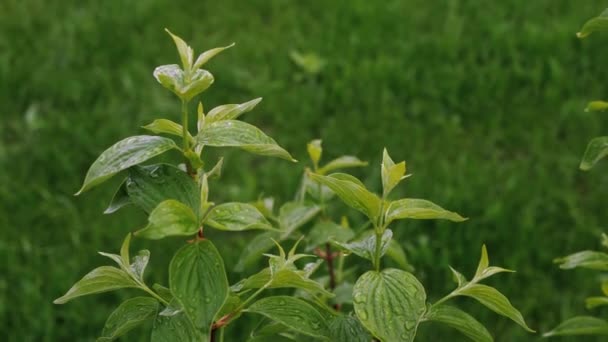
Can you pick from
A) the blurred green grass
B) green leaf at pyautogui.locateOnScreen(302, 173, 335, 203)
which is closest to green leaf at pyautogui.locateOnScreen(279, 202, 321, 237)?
green leaf at pyautogui.locateOnScreen(302, 173, 335, 203)

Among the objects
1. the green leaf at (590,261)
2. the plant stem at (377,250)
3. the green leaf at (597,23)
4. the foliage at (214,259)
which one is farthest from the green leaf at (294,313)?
the green leaf at (597,23)

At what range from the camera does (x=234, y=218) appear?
110cm

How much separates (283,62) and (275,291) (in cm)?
140

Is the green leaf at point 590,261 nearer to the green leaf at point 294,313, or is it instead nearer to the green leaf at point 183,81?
the green leaf at point 294,313

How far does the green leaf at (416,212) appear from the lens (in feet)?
3.63

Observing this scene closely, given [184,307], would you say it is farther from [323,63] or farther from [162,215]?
[323,63]

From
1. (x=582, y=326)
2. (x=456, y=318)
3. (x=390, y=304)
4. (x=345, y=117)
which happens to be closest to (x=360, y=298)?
(x=390, y=304)

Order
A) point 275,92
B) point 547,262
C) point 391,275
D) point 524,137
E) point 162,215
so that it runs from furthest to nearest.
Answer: point 275,92, point 524,137, point 547,262, point 391,275, point 162,215

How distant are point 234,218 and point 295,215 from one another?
0.45 meters

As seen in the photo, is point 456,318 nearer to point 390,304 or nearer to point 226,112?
point 390,304

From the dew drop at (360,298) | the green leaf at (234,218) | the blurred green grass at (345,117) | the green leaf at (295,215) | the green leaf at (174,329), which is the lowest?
the blurred green grass at (345,117)

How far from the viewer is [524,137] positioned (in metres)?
3.50

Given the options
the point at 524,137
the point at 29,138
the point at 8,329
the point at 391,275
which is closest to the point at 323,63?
the point at 524,137

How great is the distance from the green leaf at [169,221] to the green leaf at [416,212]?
264mm
